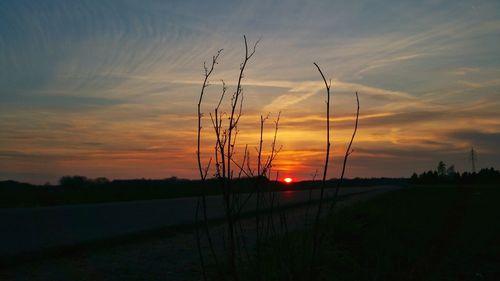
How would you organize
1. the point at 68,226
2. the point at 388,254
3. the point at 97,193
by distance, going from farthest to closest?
the point at 97,193 < the point at 68,226 < the point at 388,254

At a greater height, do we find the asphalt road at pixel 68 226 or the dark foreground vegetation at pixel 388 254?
the asphalt road at pixel 68 226

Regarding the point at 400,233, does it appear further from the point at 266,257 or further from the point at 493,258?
the point at 266,257

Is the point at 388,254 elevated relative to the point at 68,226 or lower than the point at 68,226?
lower

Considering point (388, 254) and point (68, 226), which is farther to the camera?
point (68, 226)

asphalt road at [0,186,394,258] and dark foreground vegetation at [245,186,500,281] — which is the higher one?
asphalt road at [0,186,394,258]

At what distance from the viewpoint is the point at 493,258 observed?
10.5 meters

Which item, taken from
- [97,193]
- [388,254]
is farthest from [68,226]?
[97,193]

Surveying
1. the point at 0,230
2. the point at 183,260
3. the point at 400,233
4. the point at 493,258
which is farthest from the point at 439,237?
the point at 0,230

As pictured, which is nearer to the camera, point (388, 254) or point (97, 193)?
point (388, 254)

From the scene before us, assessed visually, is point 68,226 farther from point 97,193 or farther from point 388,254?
point 97,193

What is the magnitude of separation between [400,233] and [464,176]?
441ft

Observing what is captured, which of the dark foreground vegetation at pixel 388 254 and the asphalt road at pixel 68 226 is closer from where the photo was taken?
the dark foreground vegetation at pixel 388 254

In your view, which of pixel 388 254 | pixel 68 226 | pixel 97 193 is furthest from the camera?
pixel 97 193

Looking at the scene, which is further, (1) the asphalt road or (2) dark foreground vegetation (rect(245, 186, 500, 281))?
(1) the asphalt road
